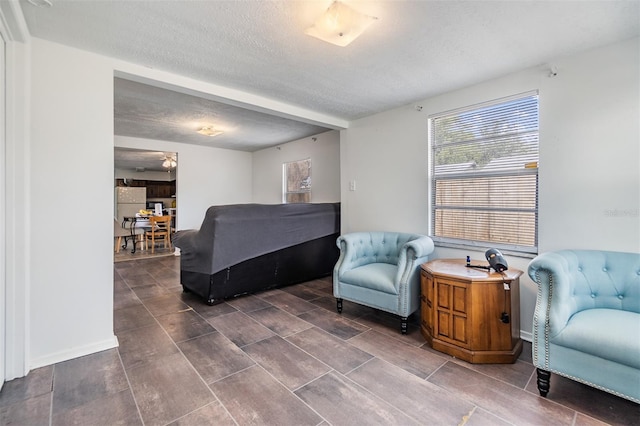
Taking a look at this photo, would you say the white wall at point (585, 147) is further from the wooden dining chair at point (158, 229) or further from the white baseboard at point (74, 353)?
the wooden dining chair at point (158, 229)

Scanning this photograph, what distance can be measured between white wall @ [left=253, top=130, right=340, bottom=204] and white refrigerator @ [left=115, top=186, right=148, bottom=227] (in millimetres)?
4339

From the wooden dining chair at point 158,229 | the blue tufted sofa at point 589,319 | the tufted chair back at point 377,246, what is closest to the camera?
the blue tufted sofa at point 589,319

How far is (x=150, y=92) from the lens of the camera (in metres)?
3.32

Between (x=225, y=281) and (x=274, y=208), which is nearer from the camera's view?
(x=225, y=281)

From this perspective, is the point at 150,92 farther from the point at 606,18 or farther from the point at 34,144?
the point at 606,18

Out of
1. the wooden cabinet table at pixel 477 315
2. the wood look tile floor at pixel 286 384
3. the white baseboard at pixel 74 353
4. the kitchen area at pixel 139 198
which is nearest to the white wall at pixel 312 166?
the kitchen area at pixel 139 198

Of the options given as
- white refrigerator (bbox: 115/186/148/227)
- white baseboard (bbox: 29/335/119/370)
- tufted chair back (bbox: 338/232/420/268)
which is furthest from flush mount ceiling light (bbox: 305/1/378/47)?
white refrigerator (bbox: 115/186/148/227)

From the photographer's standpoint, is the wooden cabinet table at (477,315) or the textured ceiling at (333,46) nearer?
the textured ceiling at (333,46)

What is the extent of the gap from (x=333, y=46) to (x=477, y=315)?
224 centimetres

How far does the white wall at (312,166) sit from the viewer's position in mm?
5199

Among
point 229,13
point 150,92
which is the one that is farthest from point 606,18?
point 150,92

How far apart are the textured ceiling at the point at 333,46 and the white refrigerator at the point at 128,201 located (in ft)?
22.3

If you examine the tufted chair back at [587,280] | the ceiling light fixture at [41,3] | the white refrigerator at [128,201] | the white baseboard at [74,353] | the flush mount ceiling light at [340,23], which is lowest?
the white baseboard at [74,353]

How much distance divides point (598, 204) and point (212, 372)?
3.05 meters
